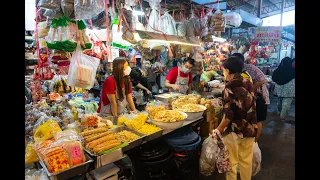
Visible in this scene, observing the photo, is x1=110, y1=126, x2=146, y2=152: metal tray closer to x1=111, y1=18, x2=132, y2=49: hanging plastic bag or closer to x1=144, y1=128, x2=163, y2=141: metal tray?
x1=144, y1=128, x2=163, y2=141: metal tray

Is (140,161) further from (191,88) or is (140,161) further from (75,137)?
(191,88)

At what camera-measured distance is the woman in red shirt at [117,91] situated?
144 inches

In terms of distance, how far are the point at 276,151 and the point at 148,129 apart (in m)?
3.84

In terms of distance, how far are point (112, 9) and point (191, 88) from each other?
3532mm

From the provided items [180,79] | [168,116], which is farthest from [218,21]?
[168,116]

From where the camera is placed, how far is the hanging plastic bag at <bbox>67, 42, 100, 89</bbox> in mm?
2348

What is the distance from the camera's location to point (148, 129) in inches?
111

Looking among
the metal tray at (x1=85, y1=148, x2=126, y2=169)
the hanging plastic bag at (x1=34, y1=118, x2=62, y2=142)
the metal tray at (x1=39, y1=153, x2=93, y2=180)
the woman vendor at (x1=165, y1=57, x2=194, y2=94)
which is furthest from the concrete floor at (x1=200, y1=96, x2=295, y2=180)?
the hanging plastic bag at (x1=34, y1=118, x2=62, y2=142)

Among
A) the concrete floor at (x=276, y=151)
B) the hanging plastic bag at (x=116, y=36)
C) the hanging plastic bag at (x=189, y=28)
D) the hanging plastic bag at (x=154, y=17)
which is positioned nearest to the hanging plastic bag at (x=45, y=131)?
the hanging plastic bag at (x=116, y=36)

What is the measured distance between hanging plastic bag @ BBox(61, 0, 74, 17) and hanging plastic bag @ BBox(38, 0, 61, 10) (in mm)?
49

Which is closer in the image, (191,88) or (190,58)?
(190,58)

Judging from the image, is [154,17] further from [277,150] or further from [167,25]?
[277,150]

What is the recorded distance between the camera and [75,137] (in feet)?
7.06

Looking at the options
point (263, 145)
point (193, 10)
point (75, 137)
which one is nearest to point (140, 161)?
point (75, 137)
